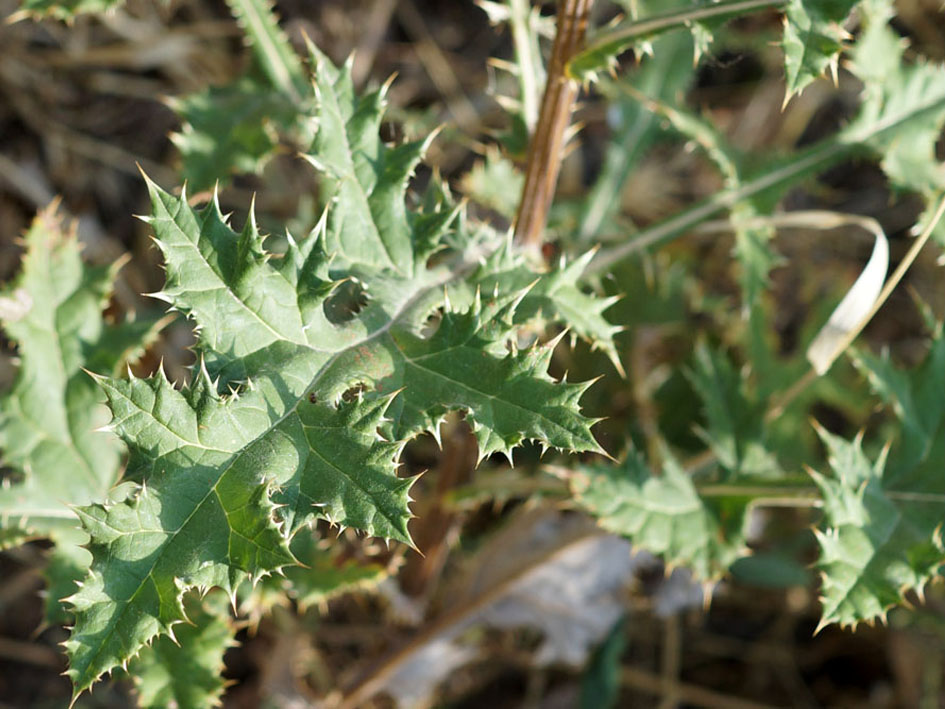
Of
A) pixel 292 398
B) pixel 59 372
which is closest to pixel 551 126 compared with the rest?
pixel 292 398

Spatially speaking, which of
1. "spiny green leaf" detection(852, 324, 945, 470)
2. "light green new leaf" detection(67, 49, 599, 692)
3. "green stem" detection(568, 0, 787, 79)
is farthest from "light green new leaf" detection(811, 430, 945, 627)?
"green stem" detection(568, 0, 787, 79)

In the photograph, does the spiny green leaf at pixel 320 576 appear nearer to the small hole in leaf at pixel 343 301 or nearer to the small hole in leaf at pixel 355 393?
the small hole in leaf at pixel 355 393

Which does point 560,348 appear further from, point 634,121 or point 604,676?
point 604,676

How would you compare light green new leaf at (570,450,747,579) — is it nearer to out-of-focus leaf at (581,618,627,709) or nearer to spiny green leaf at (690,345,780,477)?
spiny green leaf at (690,345,780,477)

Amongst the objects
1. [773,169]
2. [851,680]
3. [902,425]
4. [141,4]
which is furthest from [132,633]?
[141,4]

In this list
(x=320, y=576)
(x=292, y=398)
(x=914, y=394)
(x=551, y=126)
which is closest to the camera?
(x=292, y=398)

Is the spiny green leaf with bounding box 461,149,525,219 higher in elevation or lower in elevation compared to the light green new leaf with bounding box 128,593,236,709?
higher
